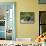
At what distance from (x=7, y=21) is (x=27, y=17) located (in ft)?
2.47

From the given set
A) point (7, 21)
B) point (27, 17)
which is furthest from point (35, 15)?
point (7, 21)

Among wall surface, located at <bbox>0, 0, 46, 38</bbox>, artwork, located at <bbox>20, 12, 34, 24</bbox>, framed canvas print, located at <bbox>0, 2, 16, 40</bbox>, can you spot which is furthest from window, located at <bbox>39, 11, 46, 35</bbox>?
framed canvas print, located at <bbox>0, 2, 16, 40</bbox>

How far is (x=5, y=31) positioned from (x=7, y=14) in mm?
629

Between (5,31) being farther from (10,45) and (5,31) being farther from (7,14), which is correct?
(10,45)

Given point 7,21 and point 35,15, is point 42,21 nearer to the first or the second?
point 35,15

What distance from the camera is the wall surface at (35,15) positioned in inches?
192

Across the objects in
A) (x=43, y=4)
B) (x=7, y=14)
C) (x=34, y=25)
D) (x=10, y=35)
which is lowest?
(x=10, y=35)

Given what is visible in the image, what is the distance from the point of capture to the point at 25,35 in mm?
4953

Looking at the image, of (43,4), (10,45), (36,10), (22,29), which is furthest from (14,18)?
(10,45)

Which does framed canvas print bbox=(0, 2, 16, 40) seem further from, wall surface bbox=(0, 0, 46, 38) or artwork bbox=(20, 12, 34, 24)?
artwork bbox=(20, 12, 34, 24)

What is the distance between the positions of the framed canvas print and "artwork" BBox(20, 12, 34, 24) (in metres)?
0.33

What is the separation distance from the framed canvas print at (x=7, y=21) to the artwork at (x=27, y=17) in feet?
1.07

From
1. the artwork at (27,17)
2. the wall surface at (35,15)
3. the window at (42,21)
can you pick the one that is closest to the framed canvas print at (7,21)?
the wall surface at (35,15)

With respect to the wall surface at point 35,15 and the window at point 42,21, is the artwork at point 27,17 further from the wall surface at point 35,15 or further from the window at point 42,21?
the window at point 42,21
